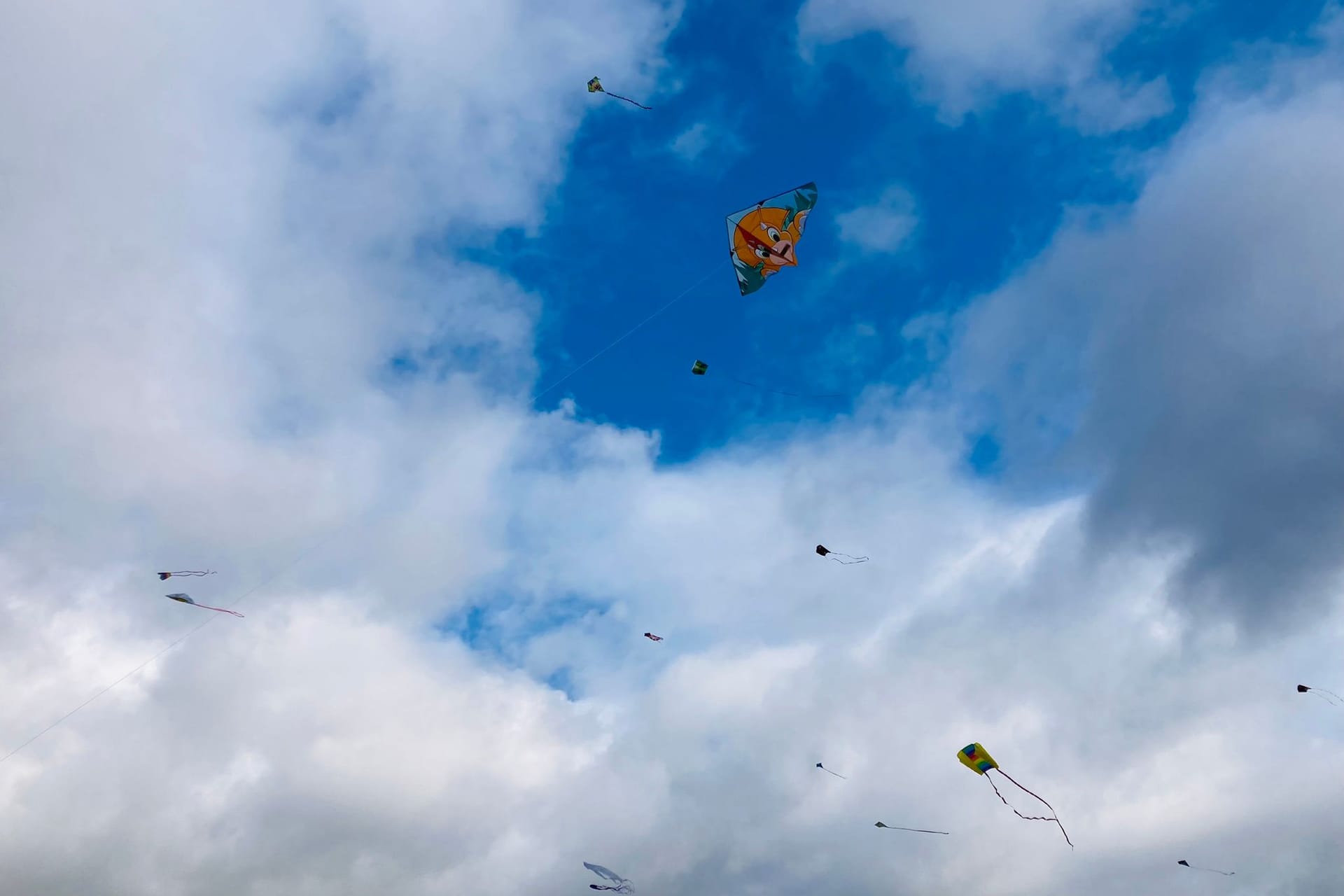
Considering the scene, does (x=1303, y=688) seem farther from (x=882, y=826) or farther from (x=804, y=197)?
(x=804, y=197)

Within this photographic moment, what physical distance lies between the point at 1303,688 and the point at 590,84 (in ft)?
226

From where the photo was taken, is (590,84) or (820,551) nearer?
(590,84)

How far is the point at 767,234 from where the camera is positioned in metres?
54.7

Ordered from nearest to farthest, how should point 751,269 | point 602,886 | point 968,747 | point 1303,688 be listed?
1. point 751,269
2. point 1303,688
3. point 968,747
4. point 602,886

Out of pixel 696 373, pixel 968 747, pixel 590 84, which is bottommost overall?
pixel 968 747

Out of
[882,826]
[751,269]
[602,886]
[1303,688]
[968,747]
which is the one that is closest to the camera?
[751,269]

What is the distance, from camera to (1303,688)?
61188 millimetres

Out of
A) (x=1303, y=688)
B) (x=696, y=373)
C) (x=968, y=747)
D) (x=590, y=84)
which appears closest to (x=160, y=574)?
(x=696, y=373)

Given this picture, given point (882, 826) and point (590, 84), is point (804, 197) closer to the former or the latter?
point (590, 84)

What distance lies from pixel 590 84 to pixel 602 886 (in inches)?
3559

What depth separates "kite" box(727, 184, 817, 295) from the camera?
53812 mm

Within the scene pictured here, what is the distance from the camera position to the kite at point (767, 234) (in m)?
53.8

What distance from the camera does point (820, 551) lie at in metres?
64.4

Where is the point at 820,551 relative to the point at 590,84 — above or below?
below
